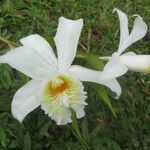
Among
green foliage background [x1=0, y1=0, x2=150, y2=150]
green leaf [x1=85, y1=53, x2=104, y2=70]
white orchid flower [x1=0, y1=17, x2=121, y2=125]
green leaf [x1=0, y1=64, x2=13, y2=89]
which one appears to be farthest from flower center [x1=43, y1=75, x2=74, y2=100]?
green leaf [x1=0, y1=64, x2=13, y2=89]

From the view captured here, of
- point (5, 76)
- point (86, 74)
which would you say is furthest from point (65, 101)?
point (5, 76)

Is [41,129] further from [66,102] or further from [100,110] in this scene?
[66,102]

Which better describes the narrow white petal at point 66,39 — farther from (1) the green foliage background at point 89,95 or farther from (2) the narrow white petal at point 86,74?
(1) the green foliage background at point 89,95

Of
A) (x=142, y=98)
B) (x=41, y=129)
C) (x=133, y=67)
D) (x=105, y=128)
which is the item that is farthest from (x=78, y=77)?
(x=142, y=98)

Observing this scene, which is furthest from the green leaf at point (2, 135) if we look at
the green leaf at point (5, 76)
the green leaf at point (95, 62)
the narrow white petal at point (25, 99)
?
the green leaf at point (95, 62)

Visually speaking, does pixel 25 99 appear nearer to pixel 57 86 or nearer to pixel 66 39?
pixel 57 86
